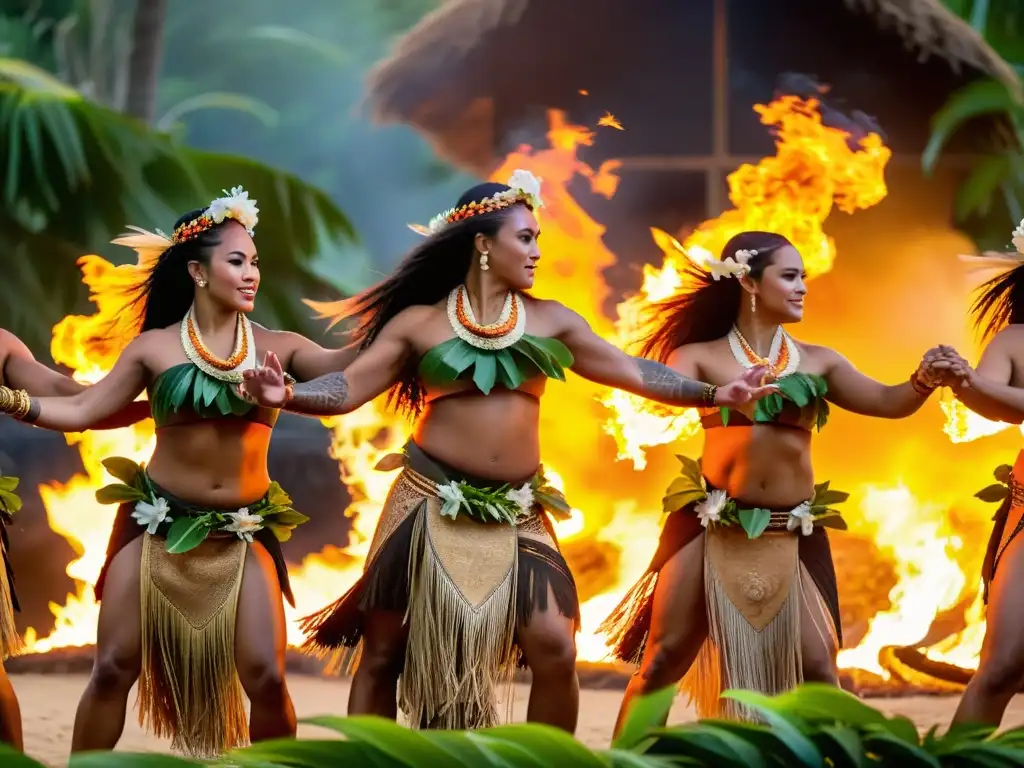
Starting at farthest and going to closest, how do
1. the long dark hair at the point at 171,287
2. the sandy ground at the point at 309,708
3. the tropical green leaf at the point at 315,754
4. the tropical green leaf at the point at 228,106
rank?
the tropical green leaf at the point at 228,106 → the sandy ground at the point at 309,708 → the long dark hair at the point at 171,287 → the tropical green leaf at the point at 315,754

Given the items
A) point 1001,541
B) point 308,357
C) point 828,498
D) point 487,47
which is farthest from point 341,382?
point 487,47

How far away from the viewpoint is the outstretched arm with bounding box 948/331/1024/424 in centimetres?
379

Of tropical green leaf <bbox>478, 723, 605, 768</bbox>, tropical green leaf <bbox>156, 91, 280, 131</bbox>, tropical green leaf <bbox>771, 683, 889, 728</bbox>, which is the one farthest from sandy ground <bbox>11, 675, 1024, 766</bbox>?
tropical green leaf <bbox>478, 723, 605, 768</bbox>

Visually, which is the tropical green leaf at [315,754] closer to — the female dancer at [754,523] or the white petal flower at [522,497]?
the white petal flower at [522,497]

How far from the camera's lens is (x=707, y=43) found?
5820mm

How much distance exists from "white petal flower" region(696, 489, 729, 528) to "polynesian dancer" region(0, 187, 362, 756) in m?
0.98

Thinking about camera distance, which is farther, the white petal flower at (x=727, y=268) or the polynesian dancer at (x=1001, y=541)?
the white petal flower at (x=727, y=268)

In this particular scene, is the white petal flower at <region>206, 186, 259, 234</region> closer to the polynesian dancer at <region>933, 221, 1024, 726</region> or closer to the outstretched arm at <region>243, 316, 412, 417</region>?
the outstretched arm at <region>243, 316, 412, 417</region>

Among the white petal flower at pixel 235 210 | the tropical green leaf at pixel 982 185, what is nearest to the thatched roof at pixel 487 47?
the tropical green leaf at pixel 982 185

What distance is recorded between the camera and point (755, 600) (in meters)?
3.95

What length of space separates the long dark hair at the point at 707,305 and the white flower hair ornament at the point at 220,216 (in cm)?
112

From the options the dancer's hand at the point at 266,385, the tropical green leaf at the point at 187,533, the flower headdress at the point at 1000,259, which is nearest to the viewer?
the dancer's hand at the point at 266,385

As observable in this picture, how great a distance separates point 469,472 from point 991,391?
127 cm

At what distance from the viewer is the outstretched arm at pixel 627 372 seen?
389 centimetres
